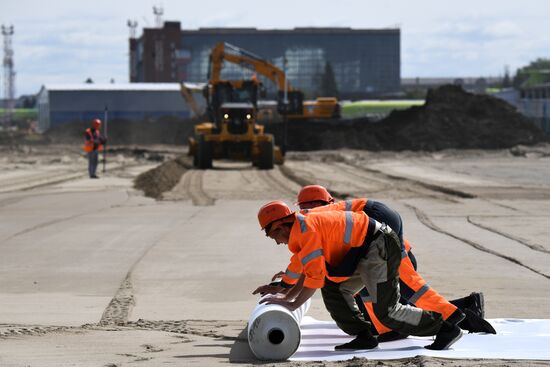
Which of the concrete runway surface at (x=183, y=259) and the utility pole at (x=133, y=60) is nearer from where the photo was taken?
the concrete runway surface at (x=183, y=259)

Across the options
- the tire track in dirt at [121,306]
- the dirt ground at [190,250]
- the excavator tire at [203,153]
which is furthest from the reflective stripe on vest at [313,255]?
the excavator tire at [203,153]

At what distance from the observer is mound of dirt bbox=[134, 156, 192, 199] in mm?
29953

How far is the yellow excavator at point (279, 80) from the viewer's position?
48.6m

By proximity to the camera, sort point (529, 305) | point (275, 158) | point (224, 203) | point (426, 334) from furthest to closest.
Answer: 1. point (275, 158)
2. point (224, 203)
3. point (529, 305)
4. point (426, 334)

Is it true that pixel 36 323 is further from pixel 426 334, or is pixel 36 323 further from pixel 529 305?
pixel 529 305

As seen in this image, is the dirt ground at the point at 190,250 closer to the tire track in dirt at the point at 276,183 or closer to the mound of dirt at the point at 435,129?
the tire track in dirt at the point at 276,183

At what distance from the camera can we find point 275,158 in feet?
144

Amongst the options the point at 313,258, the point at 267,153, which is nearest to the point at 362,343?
the point at 313,258

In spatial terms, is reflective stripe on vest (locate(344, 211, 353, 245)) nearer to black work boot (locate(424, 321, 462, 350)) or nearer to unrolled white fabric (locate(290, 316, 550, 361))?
unrolled white fabric (locate(290, 316, 550, 361))

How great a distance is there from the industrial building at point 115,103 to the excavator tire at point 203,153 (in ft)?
215

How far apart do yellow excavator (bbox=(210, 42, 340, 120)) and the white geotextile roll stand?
38.1 metres

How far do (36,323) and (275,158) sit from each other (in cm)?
3367

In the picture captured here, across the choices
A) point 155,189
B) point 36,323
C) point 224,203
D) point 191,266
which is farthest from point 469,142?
point 36,323

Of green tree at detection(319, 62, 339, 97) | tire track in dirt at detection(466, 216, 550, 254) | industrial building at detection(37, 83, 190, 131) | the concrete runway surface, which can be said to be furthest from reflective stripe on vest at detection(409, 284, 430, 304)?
green tree at detection(319, 62, 339, 97)
